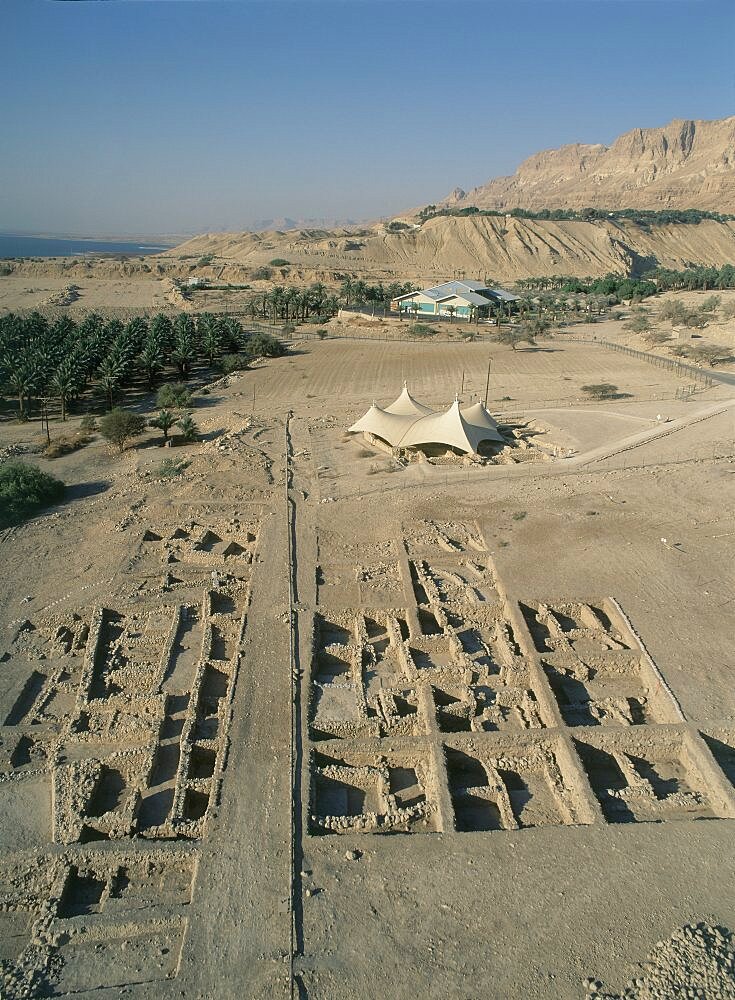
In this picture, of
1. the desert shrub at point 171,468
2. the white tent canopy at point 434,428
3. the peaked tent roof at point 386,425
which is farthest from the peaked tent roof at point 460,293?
the desert shrub at point 171,468

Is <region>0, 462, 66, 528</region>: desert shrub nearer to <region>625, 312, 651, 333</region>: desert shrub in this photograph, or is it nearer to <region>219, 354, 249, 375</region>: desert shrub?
<region>219, 354, 249, 375</region>: desert shrub

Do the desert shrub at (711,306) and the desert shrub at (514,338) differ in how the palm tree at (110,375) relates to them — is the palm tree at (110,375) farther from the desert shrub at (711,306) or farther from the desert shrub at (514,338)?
the desert shrub at (711,306)

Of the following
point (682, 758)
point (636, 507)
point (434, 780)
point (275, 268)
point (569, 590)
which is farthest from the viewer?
point (275, 268)

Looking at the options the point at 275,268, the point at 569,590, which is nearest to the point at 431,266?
the point at 275,268

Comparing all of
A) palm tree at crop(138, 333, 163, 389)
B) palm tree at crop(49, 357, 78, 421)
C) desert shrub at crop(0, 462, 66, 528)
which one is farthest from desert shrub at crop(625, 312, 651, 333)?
desert shrub at crop(0, 462, 66, 528)

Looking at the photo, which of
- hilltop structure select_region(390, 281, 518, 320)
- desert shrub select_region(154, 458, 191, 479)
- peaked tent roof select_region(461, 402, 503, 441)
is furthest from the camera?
hilltop structure select_region(390, 281, 518, 320)

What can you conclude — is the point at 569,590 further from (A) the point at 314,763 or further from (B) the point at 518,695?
(A) the point at 314,763
